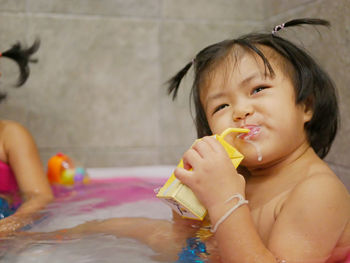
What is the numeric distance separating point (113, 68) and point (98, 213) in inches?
30.9

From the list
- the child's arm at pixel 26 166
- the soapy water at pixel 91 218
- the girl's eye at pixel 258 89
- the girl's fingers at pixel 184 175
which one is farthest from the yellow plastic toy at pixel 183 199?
the child's arm at pixel 26 166

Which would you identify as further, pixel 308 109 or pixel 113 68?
pixel 113 68

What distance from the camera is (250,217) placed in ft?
2.52

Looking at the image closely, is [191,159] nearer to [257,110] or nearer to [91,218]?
[257,110]

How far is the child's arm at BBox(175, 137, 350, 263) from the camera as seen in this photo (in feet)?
2.43

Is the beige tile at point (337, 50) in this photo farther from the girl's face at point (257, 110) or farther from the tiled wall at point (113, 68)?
the girl's face at point (257, 110)

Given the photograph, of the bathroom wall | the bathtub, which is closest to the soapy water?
the bathtub

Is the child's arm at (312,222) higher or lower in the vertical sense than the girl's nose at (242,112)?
lower

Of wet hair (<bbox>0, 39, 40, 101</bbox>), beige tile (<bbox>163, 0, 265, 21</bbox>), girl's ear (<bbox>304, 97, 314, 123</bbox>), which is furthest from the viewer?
beige tile (<bbox>163, 0, 265, 21</bbox>)

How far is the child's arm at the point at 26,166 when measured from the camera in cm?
130

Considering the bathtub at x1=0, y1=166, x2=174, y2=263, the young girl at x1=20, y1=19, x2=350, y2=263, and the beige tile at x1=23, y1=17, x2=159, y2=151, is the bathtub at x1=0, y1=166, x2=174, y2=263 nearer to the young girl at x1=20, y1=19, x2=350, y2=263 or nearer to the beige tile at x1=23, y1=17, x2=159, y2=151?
the young girl at x1=20, y1=19, x2=350, y2=263

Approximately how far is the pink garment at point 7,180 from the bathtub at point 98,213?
5.5 inches

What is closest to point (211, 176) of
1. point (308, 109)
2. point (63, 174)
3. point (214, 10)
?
point (308, 109)

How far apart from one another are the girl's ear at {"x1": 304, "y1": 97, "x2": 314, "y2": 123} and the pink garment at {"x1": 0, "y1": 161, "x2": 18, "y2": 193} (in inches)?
36.0
